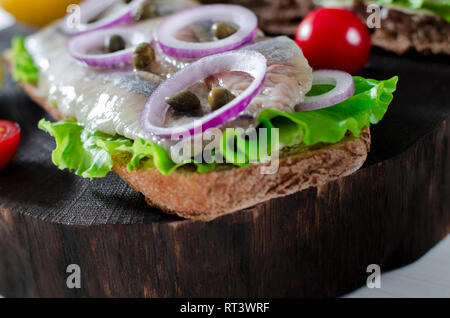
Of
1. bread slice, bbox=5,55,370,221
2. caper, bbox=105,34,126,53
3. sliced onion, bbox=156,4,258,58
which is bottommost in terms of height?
bread slice, bbox=5,55,370,221

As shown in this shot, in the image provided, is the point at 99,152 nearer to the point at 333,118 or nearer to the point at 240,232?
the point at 240,232

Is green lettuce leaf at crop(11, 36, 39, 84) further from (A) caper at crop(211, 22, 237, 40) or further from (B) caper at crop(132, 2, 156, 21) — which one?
(A) caper at crop(211, 22, 237, 40)

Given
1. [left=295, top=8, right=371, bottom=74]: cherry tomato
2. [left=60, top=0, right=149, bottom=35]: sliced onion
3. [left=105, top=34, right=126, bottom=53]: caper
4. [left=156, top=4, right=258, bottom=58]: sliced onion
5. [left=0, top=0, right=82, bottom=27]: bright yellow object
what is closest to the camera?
[left=156, top=4, right=258, bottom=58]: sliced onion

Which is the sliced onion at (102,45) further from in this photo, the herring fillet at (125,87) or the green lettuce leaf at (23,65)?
the green lettuce leaf at (23,65)

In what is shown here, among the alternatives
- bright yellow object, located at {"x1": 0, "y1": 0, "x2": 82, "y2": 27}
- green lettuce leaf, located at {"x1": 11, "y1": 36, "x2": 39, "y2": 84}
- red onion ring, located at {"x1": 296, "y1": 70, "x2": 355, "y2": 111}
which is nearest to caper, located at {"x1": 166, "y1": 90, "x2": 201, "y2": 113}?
red onion ring, located at {"x1": 296, "y1": 70, "x2": 355, "y2": 111}

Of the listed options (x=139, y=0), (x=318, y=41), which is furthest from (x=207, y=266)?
(x=139, y=0)

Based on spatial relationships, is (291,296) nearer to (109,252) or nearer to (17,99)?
(109,252)

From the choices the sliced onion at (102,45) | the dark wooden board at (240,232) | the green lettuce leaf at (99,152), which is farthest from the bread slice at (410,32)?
the green lettuce leaf at (99,152)
